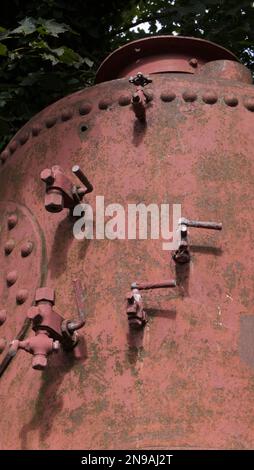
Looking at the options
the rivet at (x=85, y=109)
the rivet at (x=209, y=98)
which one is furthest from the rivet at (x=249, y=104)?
the rivet at (x=85, y=109)

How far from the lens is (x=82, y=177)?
305cm

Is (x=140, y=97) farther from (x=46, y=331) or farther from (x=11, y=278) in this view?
(x=46, y=331)

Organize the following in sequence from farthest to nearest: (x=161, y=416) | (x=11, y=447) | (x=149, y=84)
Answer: (x=149, y=84) < (x=11, y=447) < (x=161, y=416)

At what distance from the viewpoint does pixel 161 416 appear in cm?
256

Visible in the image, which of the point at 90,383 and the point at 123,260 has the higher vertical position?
the point at 123,260

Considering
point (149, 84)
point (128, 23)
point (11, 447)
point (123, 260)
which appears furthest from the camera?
point (128, 23)

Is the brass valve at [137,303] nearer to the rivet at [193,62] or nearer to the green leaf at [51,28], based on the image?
the rivet at [193,62]

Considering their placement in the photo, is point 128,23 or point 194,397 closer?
point 194,397

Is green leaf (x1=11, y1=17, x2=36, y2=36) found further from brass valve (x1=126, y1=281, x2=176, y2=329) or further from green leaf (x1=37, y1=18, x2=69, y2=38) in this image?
brass valve (x1=126, y1=281, x2=176, y2=329)

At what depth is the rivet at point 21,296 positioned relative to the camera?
10.0 feet

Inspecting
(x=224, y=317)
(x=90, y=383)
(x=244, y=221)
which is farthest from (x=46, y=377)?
(x=244, y=221)

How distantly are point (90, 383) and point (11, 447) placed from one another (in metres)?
0.33

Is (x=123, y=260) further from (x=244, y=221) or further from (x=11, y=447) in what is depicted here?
(x=11, y=447)

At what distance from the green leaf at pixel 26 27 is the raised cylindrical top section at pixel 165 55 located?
876mm
